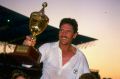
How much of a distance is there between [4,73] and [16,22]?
1908 mm

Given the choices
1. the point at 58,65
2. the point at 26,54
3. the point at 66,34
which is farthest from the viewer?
the point at 58,65

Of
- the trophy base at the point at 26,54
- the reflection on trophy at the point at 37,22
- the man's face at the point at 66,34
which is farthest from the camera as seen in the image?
the reflection on trophy at the point at 37,22

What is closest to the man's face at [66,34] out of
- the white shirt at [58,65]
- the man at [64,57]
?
the man at [64,57]

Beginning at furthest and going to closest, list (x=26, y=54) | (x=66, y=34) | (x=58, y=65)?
(x=58, y=65)
(x=66, y=34)
(x=26, y=54)

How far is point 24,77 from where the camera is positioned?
115 inches

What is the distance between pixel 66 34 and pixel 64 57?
317 mm

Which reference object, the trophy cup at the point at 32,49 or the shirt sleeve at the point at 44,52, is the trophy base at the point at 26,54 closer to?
the trophy cup at the point at 32,49

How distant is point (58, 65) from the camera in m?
2.84

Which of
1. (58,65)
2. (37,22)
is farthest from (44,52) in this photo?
(37,22)

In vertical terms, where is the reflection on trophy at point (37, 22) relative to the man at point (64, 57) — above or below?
above

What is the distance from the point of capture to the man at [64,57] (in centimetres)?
279

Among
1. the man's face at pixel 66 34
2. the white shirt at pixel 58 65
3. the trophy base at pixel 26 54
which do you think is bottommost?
the white shirt at pixel 58 65

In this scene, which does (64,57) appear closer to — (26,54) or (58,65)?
(58,65)

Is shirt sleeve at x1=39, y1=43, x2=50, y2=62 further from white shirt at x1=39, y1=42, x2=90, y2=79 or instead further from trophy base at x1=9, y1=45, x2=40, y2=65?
trophy base at x1=9, y1=45, x2=40, y2=65
